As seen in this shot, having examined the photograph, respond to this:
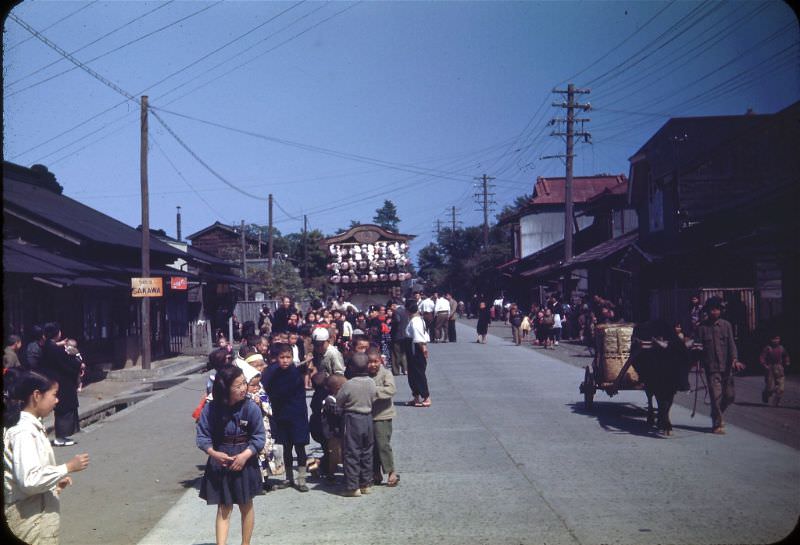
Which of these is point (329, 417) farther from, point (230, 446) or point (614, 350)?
point (614, 350)

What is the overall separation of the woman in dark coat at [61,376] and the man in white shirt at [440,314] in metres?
17.4

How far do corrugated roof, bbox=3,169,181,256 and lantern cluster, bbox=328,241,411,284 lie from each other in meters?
5.74

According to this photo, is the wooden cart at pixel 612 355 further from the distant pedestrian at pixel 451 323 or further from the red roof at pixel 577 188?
the red roof at pixel 577 188

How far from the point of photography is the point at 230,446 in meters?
6.04

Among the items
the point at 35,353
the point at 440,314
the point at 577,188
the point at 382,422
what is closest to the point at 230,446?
the point at 382,422

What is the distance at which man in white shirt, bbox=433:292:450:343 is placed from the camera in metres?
28.4

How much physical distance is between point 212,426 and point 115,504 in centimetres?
292

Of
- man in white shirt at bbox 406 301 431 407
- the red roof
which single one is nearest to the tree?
the red roof

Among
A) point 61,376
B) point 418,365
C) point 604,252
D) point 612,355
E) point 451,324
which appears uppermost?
point 604,252

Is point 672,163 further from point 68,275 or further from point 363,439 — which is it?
point 363,439

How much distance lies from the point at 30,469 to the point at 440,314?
2437cm

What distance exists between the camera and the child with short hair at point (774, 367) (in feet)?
42.1

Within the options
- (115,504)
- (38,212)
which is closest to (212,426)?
(115,504)

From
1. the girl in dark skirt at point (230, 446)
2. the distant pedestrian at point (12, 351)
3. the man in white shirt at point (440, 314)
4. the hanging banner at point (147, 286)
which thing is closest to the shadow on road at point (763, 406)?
the girl in dark skirt at point (230, 446)
